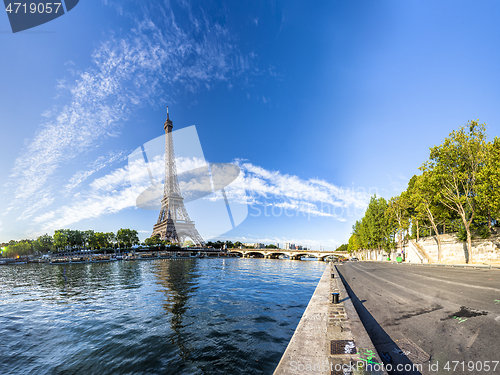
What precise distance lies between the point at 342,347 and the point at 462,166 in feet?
137

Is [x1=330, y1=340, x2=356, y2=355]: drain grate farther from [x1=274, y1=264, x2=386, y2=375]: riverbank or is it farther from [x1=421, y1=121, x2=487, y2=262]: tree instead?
[x1=421, y1=121, x2=487, y2=262]: tree

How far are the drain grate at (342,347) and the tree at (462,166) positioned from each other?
36.5 m

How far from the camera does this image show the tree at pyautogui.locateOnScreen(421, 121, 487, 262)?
3047cm

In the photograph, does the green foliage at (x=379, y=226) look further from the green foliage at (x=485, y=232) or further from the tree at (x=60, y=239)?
the tree at (x=60, y=239)

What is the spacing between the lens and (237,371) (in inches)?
257

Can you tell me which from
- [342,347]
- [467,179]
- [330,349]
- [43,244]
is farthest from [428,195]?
[43,244]

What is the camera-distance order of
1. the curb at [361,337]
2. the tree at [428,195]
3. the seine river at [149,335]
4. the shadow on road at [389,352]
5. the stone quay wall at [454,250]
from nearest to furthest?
the curb at [361,337] → the shadow on road at [389,352] → the seine river at [149,335] → the stone quay wall at [454,250] → the tree at [428,195]

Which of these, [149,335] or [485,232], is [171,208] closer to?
[149,335]

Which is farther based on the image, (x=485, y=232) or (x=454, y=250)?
(x=454, y=250)

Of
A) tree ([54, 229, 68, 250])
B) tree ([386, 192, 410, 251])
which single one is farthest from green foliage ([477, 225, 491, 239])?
tree ([54, 229, 68, 250])

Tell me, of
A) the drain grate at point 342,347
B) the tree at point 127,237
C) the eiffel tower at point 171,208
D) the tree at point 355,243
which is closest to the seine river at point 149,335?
the drain grate at point 342,347

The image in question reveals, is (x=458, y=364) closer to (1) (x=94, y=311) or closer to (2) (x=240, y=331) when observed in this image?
(2) (x=240, y=331)

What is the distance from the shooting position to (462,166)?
33219 mm

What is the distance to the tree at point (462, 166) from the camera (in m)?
30.5
